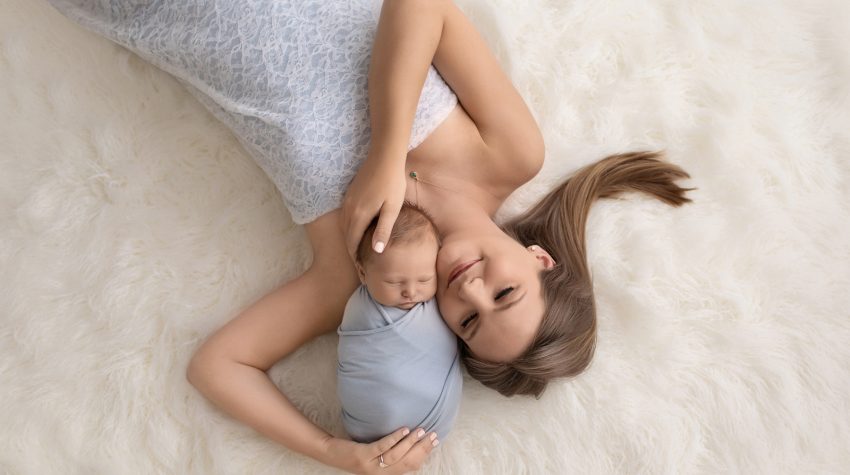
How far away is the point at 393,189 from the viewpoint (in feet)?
4.80

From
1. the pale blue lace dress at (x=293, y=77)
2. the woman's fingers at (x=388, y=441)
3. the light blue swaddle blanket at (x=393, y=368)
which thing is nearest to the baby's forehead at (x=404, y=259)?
the light blue swaddle blanket at (x=393, y=368)

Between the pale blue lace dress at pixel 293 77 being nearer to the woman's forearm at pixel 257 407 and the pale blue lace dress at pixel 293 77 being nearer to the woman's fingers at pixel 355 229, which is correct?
the woman's fingers at pixel 355 229

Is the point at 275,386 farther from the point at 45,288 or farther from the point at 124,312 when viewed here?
the point at 45,288

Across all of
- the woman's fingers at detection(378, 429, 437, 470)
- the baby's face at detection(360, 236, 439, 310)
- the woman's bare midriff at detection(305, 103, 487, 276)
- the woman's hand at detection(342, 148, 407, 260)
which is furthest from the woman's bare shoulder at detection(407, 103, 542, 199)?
the woman's fingers at detection(378, 429, 437, 470)

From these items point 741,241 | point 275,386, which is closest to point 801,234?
point 741,241

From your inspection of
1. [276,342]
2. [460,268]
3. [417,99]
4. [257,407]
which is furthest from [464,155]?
[257,407]

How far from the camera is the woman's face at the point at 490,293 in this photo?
1429 mm

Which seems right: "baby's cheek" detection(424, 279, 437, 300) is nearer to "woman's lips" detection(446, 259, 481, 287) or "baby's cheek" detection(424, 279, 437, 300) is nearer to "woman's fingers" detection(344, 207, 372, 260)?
"woman's lips" detection(446, 259, 481, 287)

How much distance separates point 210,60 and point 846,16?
1.51 metres

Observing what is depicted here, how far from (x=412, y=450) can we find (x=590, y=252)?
596 mm

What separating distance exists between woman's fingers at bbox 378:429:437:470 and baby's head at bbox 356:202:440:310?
0.28 m

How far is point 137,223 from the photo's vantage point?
66.4 inches

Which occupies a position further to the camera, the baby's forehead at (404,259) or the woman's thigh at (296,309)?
the woman's thigh at (296,309)

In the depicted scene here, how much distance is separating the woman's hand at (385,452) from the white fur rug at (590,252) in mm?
98
